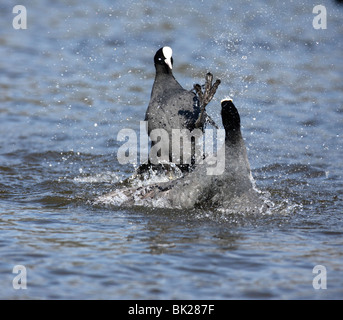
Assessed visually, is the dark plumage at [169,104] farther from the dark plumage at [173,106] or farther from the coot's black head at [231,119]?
the coot's black head at [231,119]

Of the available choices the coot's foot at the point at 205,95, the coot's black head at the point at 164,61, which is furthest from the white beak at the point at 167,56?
the coot's foot at the point at 205,95

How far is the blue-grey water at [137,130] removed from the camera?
3.97 m

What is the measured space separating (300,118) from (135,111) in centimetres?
212

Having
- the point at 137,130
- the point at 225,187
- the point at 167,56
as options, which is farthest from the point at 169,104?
the point at 137,130

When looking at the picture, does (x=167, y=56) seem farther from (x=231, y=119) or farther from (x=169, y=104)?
(x=231, y=119)

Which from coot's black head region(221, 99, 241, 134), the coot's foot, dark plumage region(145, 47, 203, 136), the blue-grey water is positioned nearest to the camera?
the blue-grey water

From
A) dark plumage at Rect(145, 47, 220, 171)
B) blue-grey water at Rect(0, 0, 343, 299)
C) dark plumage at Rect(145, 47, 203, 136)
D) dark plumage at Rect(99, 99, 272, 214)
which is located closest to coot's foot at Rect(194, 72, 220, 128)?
dark plumage at Rect(145, 47, 220, 171)

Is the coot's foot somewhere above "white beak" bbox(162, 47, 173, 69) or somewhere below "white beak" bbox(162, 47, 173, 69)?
below

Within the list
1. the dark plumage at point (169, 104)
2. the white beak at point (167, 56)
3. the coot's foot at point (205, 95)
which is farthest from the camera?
the white beak at point (167, 56)

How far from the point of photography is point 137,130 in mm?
8109

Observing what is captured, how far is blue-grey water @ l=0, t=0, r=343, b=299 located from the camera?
13.0ft

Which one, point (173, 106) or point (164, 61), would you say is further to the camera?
point (164, 61)

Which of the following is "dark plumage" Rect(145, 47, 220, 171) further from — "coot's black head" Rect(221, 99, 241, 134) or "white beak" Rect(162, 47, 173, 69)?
"coot's black head" Rect(221, 99, 241, 134)

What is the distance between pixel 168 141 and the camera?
5859 millimetres
